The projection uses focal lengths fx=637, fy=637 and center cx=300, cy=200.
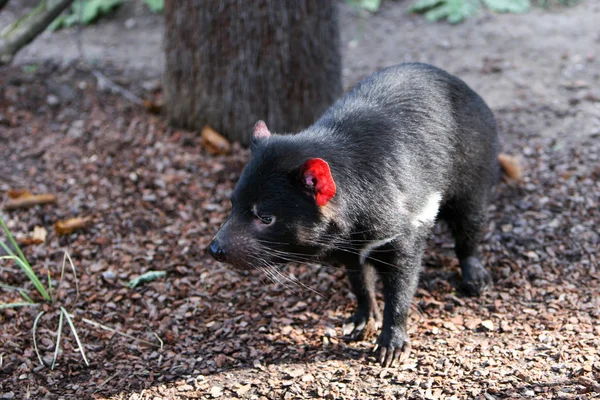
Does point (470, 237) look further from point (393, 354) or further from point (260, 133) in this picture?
point (260, 133)

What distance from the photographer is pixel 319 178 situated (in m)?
2.70

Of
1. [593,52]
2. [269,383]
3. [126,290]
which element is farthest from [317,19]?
[593,52]

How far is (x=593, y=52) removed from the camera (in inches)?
256

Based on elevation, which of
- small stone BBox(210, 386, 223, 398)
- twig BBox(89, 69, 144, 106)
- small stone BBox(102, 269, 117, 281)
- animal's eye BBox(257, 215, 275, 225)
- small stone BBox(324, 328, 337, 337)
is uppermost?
animal's eye BBox(257, 215, 275, 225)

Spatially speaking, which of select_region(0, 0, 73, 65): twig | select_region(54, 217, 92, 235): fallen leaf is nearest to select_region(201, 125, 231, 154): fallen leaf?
select_region(54, 217, 92, 235): fallen leaf

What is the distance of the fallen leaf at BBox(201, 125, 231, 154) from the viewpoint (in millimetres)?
5031

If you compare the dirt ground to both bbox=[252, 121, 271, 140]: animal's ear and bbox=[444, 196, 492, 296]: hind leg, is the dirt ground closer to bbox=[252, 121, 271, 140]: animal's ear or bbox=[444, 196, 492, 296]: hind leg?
bbox=[444, 196, 492, 296]: hind leg

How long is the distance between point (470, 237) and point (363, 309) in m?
0.80

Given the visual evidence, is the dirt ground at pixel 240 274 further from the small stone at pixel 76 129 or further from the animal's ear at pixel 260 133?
the animal's ear at pixel 260 133


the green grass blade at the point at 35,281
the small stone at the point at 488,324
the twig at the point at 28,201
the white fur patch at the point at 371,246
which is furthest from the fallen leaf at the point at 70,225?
the small stone at the point at 488,324

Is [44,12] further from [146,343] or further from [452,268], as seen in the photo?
[452,268]

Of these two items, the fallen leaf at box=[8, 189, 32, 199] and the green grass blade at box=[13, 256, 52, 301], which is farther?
the fallen leaf at box=[8, 189, 32, 199]

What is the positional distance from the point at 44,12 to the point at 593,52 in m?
5.31

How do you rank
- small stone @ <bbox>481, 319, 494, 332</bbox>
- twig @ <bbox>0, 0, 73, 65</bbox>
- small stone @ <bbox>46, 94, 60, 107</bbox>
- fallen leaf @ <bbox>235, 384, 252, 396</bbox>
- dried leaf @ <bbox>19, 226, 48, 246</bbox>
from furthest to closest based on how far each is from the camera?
small stone @ <bbox>46, 94, 60, 107</bbox>, twig @ <bbox>0, 0, 73, 65</bbox>, dried leaf @ <bbox>19, 226, 48, 246</bbox>, small stone @ <bbox>481, 319, 494, 332</bbox>, fallen leaf @ <bbox>235, 384, 252, 396</bbox>
